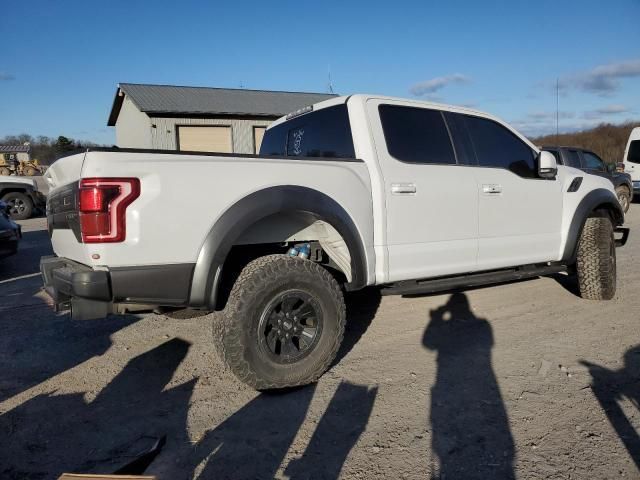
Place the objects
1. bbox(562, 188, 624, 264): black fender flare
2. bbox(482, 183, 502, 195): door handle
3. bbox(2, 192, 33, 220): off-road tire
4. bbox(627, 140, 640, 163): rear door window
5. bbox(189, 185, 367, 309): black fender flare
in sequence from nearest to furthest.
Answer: bbox(189, 185, 367, 309): black fender flare
bbox(482, 183, 502, 195): door handle
bbox(562, 188, 624, 264): black fender flare
bbox(2, 192, 33, 220): off-road tire
bbox(627, 140, 640, 163): rear door window

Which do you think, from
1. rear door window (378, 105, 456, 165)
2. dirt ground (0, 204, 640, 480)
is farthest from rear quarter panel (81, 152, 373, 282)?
rear door window (378, 105, 456, 165)

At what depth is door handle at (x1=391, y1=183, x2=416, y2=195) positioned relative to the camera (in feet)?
12.0

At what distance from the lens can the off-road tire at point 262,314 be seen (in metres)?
3.01

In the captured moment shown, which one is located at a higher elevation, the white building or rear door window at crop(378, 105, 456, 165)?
the white building

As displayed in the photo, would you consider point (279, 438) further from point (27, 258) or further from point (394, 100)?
point (27, 258)

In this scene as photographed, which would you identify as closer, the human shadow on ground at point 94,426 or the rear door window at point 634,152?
the human shadow on ground at point 94,426

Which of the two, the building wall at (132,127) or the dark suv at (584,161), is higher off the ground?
the building wall at (132,127)

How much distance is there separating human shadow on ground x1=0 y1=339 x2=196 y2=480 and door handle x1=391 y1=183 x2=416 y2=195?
2031 mm

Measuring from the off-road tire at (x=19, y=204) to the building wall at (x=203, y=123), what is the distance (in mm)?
8635

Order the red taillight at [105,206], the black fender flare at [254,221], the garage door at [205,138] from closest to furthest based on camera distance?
1. the red taillight at [105,206]
2. the black fender flare at [254,221]
3. the garage door at [205,138]

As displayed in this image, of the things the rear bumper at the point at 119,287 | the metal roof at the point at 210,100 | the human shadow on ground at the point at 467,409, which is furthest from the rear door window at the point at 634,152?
the rear bumper at the point at 119,287

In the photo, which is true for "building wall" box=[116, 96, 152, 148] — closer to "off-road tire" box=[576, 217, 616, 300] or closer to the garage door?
the garage door

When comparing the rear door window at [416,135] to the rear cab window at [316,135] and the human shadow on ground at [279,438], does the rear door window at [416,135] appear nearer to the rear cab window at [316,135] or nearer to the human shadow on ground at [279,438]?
the rear cab window at [316,135]

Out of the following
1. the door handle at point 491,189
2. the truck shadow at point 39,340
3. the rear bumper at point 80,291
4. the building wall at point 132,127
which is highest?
the building wall at point 132,127
